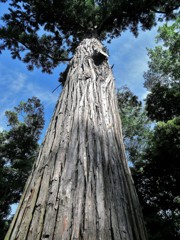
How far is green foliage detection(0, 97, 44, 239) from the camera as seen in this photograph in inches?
531

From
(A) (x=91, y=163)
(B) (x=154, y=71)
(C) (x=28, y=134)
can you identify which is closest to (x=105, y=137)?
(A) (x=91, y=163)

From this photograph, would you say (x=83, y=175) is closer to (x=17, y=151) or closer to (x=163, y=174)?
(x=163, y=174)

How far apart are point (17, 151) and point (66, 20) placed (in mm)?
10639

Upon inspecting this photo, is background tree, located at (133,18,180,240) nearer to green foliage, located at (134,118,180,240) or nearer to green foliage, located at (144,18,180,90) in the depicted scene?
green foliage, located at (134,118,180,240)

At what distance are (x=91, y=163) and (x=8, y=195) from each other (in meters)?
14.4

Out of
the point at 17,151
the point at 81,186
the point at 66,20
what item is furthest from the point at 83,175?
the point at 17,151

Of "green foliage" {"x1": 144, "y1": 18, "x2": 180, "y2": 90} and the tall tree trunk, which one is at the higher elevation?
"green foliage" {"x1": 144, "y1": 18, "x2": 180, "y2": 90}

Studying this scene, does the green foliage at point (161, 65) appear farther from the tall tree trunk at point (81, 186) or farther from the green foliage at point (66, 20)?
the tall tree trunk at point (81, 186)

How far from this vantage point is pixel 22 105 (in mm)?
17609

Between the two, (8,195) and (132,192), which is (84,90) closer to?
(132,192)

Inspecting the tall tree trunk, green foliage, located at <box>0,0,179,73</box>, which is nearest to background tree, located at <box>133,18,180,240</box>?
green foliage, located at <box>0,0,179,73</box>

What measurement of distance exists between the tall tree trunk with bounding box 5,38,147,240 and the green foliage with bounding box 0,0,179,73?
6.29m

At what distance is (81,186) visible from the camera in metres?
1.35

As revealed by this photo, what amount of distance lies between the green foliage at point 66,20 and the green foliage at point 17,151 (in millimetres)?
7249
